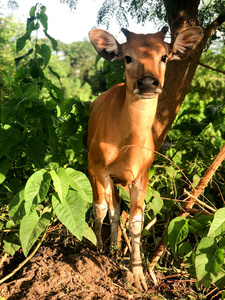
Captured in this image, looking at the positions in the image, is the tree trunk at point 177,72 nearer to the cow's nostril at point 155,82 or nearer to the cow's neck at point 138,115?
the cow's neck at point 138,115

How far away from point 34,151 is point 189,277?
6.14 ft

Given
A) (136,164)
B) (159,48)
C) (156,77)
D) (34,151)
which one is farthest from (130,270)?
(159,48)

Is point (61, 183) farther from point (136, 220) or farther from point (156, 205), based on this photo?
point (156, 205)

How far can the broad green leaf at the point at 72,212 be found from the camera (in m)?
2.43

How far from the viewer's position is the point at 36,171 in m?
2.75

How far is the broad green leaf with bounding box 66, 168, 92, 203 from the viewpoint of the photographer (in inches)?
102

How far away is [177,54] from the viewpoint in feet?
9.80

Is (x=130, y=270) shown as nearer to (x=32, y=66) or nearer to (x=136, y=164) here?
(x=136, y=164)

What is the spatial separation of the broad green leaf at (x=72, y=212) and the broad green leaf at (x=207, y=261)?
0.85m

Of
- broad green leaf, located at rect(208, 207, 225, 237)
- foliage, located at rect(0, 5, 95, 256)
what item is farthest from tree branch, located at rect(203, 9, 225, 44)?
broad green leaf, located at rect(208, 207, 225, 237)

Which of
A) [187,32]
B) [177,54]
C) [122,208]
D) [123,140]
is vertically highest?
[187,32]

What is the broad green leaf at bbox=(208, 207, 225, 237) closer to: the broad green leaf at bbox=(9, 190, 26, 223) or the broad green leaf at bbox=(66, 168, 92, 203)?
the broad green leaf at bbox=(66, 168, 92, 203)

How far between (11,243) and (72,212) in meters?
0.95

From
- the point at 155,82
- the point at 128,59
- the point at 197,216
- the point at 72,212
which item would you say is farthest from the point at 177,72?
the point at 72,212
